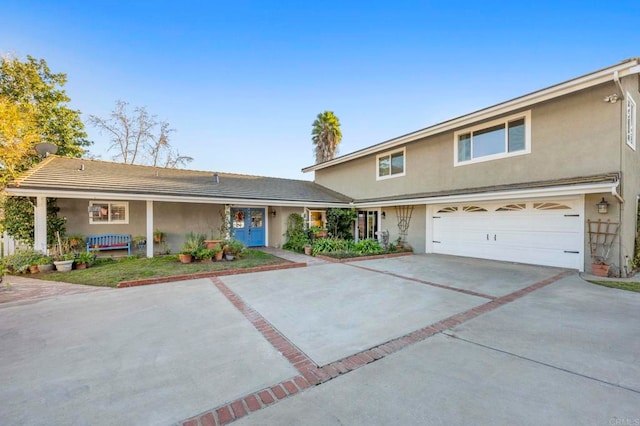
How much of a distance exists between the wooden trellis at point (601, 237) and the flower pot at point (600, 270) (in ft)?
0.97

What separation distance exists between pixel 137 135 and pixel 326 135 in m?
16.8

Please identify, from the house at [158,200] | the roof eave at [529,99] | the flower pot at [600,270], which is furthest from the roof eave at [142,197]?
the flower pot at [600,270]

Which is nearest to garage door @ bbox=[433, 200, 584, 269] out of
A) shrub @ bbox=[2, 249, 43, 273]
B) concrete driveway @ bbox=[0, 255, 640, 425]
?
concrete driveway @ bbox=[0, 255, 640, 425]

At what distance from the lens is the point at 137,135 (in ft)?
73.1

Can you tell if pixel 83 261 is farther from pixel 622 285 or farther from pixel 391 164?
pixel 622 285

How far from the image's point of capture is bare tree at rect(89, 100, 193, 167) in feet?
69.4

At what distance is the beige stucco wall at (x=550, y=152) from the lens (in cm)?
760

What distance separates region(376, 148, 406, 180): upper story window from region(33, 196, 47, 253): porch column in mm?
13934

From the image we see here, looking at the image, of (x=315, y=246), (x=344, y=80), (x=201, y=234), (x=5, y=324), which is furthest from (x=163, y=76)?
(x=5, y=324)

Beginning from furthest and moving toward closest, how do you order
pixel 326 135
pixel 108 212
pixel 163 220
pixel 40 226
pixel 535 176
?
pixel 326 135, pixel 163 220, pixel 108 212, pixel 535 176, pixel 40 226

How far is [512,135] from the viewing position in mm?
9609

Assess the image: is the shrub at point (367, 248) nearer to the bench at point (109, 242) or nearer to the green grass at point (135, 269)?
the green grass at point (135, 269)

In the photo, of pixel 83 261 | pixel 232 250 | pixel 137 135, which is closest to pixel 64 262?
pixel 83 261

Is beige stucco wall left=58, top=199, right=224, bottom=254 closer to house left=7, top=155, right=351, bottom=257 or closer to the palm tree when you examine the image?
house left=7, top=155, right=351, bottom=257
